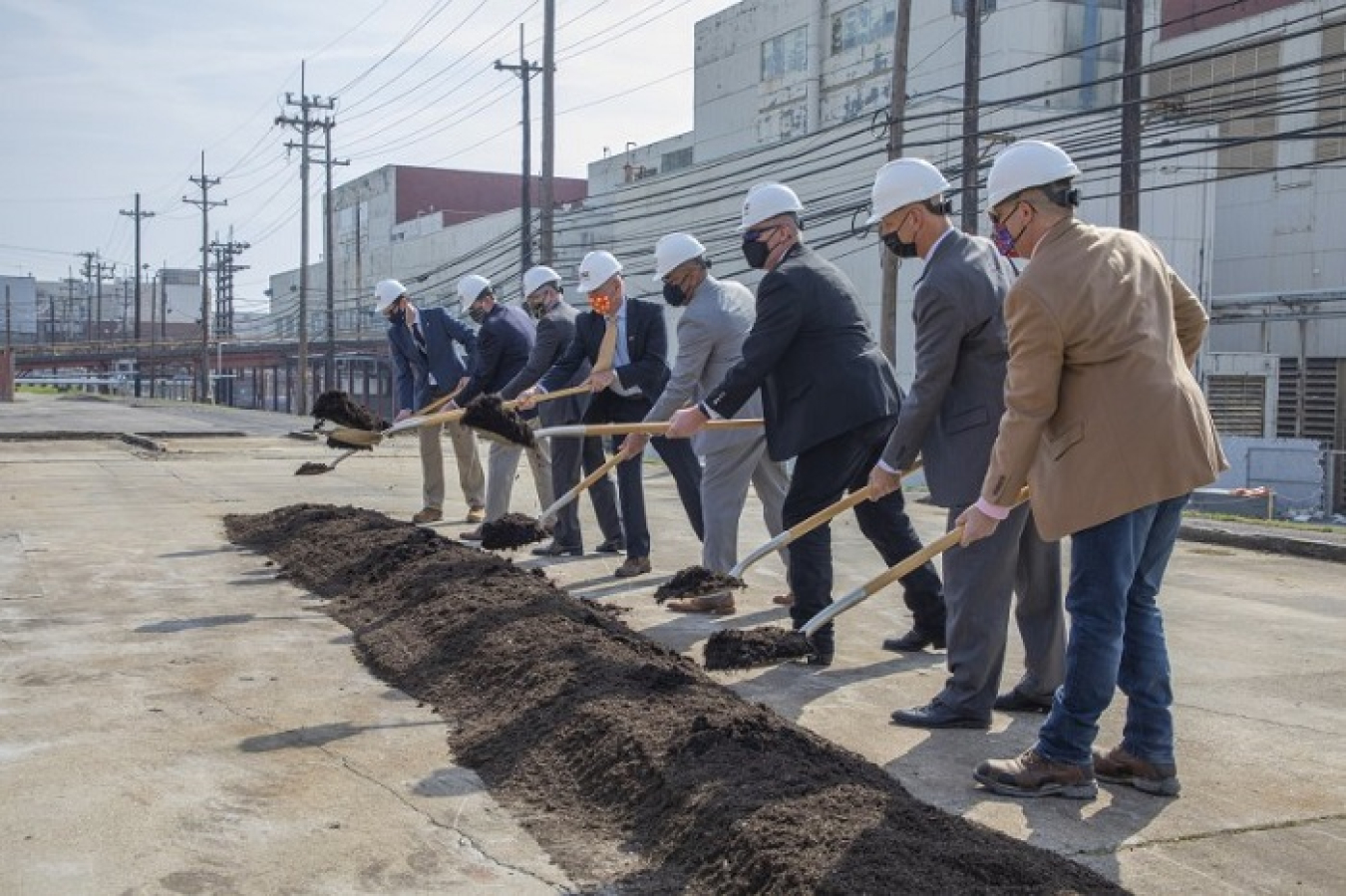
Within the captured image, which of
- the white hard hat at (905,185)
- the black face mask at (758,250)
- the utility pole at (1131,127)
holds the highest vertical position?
the utility pole at (1131,127)

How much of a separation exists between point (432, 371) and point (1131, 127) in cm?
1255

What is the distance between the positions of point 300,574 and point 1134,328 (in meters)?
5.98

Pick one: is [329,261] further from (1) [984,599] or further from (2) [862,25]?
(1) [984,599]

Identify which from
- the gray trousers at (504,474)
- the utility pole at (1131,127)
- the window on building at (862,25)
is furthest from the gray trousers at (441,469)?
the window on building at (862,25)

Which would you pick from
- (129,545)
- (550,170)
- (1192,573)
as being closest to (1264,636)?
(1192,573)

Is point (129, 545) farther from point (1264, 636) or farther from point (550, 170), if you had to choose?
point (550, 170)

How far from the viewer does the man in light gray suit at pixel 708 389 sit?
778 cm

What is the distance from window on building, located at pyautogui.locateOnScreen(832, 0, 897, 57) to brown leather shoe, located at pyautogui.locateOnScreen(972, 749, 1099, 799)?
43.6m

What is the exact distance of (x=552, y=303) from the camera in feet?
33.6

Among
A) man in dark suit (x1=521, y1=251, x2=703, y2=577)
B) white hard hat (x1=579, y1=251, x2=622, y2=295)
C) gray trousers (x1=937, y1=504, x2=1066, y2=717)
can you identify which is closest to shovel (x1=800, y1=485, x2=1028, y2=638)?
gray trousers (x1=937, y1=504, x2=1066, y2=717)

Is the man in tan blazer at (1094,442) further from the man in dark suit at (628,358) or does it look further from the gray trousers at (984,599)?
the man in dark suit at (628,358)

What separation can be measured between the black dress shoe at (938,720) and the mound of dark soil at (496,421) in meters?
4.58

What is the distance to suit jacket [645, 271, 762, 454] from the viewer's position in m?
7.93

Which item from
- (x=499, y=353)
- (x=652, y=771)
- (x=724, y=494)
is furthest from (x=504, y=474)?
(x=652, y=771)
